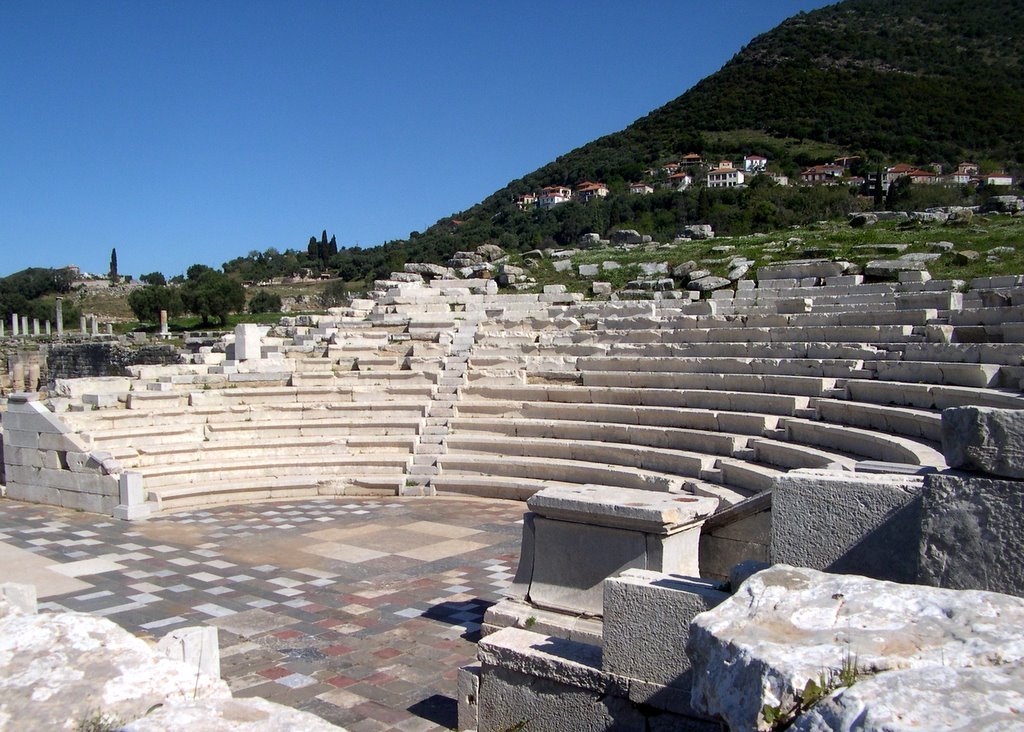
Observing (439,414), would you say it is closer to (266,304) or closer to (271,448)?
(271,448)

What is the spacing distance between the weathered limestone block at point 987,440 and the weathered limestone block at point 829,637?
0.51 meters

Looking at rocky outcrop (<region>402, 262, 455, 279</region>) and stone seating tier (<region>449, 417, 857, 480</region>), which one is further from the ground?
rocky outcrop (<region>402, 262, 455, 279</region>)

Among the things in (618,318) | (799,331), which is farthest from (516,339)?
(799,331)

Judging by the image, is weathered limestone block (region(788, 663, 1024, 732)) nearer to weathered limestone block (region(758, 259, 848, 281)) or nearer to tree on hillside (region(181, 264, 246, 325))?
weathered limestone block (region(758, 259, 848, 281))

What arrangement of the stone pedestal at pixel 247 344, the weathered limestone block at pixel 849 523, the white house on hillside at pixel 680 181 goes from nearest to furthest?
1. the weathered limestone block at pixel 849 523
2. the stone pedestal at pixel 247 344
3. the white house on hillside at pixel 680 181

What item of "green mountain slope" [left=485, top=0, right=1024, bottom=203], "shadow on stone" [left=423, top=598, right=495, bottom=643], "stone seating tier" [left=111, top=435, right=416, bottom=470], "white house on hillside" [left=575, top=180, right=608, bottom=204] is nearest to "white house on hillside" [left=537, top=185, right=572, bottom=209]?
"white house on hillside" [left=575, top=180, right=608, bottom=204]

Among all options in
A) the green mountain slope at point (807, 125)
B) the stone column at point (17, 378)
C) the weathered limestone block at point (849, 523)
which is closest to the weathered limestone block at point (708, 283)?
the green mountain slope at point (807, 125)

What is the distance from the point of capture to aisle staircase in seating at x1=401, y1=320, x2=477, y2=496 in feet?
40.3

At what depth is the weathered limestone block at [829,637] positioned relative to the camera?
7.11 ft

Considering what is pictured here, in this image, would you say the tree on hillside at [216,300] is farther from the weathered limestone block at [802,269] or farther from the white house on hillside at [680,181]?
the weathered limestone block at [802,269]

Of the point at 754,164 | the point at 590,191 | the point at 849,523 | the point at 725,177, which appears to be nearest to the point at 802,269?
the point at 849,523

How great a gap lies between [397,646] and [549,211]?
42127 millimetres

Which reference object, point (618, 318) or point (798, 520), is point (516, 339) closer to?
point (618, 318)

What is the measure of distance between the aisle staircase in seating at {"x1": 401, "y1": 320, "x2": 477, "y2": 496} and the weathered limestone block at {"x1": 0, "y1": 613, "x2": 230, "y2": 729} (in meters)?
8.91
